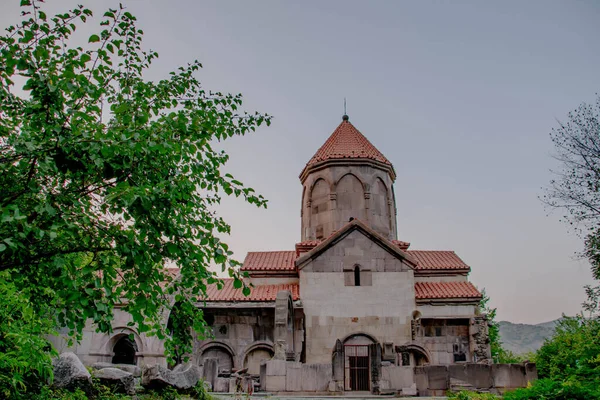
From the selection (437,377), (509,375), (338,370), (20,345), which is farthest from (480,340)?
(20,345)

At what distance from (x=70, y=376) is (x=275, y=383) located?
4.83m

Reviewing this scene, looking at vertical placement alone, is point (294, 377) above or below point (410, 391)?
→ above

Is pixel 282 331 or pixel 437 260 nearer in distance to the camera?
pixel 282 331

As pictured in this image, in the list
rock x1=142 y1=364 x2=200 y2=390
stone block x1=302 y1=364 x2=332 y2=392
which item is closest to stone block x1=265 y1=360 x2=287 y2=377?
stone block x1=302 y1=364 x2=332 y2=392

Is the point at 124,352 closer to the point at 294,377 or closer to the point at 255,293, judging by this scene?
the point at 255,293

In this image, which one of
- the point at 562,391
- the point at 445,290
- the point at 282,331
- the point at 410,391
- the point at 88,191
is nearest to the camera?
the point at 88,191

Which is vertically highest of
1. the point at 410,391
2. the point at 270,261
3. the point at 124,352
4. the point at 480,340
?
the point at 270,261

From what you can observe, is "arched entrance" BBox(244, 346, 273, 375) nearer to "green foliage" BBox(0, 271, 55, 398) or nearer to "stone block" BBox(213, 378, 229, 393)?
"stone block" BBox(213, 378, 229, 393)

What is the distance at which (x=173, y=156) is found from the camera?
4.80 meters

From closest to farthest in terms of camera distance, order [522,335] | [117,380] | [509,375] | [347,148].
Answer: [117,380] → [509,375] → [347,148] → [522,335]

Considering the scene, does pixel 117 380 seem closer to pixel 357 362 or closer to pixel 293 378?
pixel 293 378

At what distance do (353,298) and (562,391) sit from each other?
8.35 m

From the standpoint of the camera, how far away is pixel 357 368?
13586mm

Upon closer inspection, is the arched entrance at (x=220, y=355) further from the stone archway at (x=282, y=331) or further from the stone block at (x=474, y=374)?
the stone block at (x=474, y=374)
